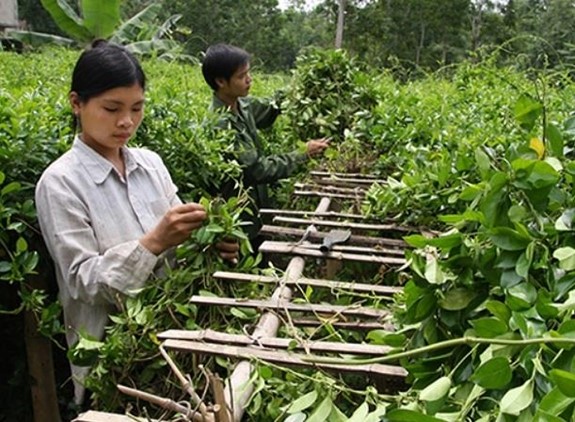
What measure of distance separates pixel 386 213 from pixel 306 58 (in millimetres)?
2165

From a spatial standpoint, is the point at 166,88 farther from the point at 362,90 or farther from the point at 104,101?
the point at 104,101

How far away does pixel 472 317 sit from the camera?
3.43 ft

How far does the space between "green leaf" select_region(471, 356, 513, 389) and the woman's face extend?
1.20m

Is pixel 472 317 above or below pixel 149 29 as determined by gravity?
below

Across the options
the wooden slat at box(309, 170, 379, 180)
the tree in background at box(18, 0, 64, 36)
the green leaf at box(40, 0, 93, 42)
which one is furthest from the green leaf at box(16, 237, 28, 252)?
the tree in background at box(18, 0, 64, 36)

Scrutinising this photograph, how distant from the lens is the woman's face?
5.37 ft

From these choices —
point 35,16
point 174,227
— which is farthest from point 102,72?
point 35,16

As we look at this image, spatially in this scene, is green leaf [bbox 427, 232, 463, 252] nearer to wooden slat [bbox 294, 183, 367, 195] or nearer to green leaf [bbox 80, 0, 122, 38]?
wooden slat [bbox 294, 183, 367, 195]

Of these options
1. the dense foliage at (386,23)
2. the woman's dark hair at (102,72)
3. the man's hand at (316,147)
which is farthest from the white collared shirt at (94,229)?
the dense foliage at (386,23)

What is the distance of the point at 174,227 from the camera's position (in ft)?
4.98

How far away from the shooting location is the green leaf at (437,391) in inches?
33.7

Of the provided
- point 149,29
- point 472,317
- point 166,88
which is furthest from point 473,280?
point 149,29

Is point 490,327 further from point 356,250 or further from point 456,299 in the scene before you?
point 356,250

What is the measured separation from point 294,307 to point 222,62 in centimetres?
189
